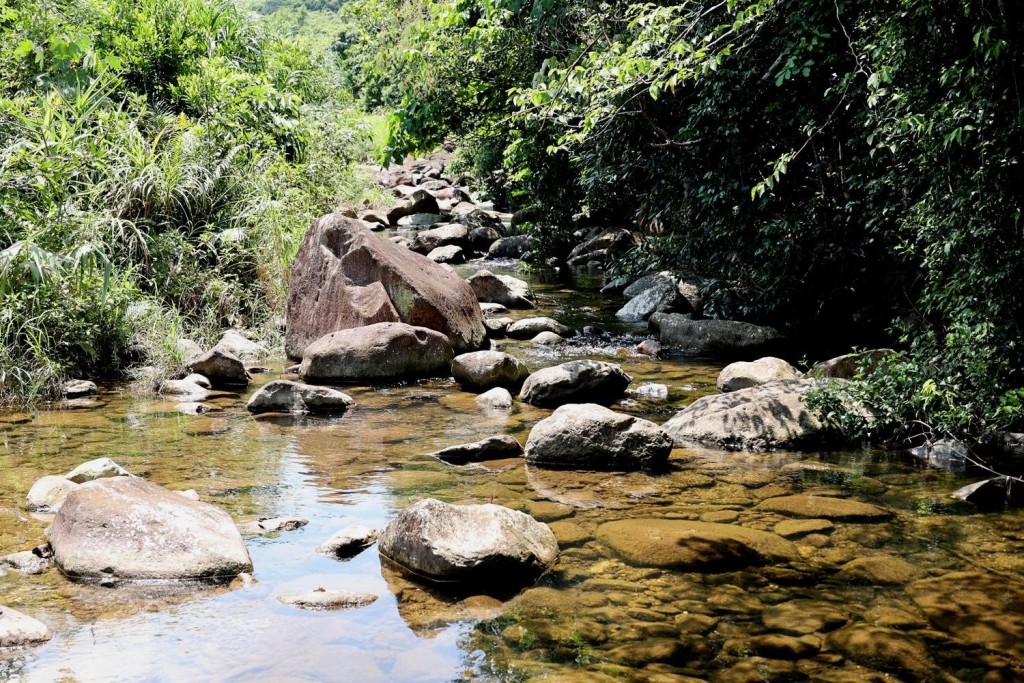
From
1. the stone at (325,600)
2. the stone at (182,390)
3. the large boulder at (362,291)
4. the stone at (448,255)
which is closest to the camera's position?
the stone at (325,600)

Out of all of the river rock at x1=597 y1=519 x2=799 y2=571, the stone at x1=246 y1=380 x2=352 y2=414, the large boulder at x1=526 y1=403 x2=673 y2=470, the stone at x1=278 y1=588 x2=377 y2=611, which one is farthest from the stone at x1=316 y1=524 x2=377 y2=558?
the stone at x1=246 y1=380 x2=352 y2=414

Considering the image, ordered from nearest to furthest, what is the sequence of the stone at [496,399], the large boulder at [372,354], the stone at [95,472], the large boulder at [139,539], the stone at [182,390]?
the large boulder at [139,539] < the stone at [95,472] < the stone at [496,399] < the stone at [182,390] < the large boulder at [372,354]

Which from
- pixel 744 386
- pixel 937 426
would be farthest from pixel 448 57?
pixel 937 426

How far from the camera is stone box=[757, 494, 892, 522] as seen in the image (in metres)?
4.77

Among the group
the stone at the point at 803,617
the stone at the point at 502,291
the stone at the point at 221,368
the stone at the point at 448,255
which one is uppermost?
the stone at the point at 448,255

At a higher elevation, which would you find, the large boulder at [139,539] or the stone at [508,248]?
the stone at [508,248]

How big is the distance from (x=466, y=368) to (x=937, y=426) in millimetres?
3855

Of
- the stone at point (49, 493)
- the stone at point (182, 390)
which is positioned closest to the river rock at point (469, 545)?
the stone at point (49, 493)

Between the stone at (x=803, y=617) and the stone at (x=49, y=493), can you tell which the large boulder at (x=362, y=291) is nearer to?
the stone at (x=49, y=493)

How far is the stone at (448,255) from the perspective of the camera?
16.8 metres

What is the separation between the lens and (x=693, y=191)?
9.49 metres

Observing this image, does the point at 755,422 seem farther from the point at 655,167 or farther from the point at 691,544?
the point at 655,167

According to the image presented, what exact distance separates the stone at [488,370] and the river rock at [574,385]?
0.45m

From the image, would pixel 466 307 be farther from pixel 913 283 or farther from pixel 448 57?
pixel 448 57
